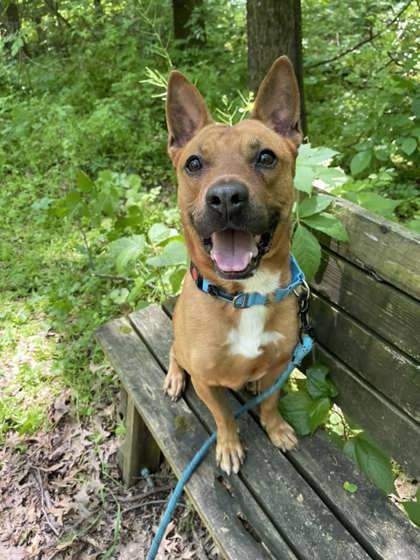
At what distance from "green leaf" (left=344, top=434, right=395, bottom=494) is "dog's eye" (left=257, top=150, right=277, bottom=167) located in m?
1.26

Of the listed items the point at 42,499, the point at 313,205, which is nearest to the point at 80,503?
the point at 42,499

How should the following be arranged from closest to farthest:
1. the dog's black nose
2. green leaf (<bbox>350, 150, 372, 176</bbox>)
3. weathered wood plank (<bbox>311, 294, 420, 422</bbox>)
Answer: the dog's black nose < weathered wood plank (<bbox>311, 294, 420, 422</bbox>) < green leaf (<bbox>350, 150, 372, 176</bbox>)

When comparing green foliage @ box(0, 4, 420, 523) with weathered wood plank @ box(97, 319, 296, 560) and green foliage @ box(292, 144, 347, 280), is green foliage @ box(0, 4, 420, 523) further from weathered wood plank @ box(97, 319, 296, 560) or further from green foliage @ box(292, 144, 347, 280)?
weathered wood plank @ box(97, 319, 296, 560)

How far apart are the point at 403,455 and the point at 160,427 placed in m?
1.11

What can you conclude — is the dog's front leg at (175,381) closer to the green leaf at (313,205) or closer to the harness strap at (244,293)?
the harness strap at (244,293)

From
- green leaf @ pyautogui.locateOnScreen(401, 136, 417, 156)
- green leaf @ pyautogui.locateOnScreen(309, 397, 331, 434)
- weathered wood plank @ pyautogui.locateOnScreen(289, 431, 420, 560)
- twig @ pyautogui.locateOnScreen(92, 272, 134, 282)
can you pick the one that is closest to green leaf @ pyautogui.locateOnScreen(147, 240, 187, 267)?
green leaf @ pyautogui.locateOnScreen(309, 397, 331, 434)

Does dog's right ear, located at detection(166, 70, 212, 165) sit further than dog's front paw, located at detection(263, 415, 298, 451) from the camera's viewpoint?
No

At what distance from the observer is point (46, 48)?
8.22 m

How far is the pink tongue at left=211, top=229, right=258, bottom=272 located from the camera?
1768 millimetres

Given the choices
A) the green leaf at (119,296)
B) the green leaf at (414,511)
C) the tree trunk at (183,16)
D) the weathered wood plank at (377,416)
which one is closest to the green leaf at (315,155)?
the weathered wood plank at (377,416)

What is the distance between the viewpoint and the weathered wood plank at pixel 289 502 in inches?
69.9

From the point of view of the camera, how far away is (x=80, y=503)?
8.70 ft

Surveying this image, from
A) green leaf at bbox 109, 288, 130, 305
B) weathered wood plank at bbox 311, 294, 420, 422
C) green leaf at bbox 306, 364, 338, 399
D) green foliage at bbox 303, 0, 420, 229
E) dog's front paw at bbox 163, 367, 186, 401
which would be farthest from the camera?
green leaf at bbox 109, 288, 130, 305

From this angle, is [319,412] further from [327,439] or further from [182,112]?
[182,112]
